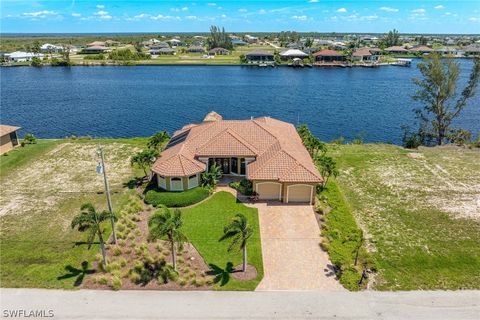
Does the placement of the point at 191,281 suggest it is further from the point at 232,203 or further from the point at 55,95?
the point at 55,95

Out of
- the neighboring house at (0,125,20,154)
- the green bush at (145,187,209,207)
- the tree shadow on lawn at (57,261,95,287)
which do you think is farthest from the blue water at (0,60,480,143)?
the tree shadow on lawn at (57,261,95,287)

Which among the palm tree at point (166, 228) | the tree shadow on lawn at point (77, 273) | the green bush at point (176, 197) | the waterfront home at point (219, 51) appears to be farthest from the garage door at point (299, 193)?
the waterfront home at point (219, 51)

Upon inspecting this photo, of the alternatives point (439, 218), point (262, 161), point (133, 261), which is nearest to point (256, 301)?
point (133, 261)

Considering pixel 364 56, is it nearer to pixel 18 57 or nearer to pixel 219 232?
pixel 219 232

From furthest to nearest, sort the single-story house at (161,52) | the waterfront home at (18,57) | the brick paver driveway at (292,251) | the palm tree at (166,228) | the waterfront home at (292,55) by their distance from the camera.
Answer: the single-story house at (161,52), the waterfront home at (292,55), the waterfront home at (18,57), the brick paver driveway at (292,251), the palm tree at (166,228)

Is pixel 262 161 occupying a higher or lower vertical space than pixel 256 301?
higher

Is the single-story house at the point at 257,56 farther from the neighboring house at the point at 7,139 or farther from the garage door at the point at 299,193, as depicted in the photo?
the garage door at the point at 299,193

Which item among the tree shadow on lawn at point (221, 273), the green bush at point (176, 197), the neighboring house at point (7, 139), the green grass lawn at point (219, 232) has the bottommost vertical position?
the tree shadow on lawn at point (221, 273)
